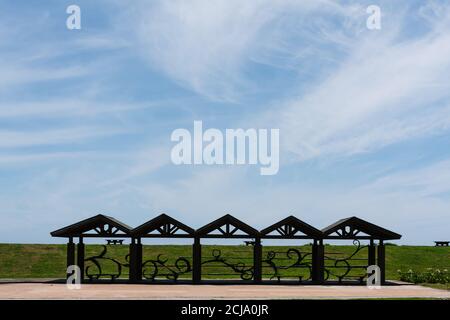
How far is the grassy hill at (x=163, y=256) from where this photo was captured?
38.3 m

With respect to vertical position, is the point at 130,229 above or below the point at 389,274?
above

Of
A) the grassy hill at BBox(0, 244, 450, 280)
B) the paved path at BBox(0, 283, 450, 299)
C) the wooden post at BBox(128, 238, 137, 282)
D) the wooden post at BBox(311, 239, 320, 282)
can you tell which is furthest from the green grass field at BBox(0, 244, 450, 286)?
the paved path at BBox(0, 283, 450, 299)

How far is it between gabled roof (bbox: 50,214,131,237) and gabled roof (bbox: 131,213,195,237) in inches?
22.4

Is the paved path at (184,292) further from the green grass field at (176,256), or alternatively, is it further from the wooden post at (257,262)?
the green grass field at (176,256)

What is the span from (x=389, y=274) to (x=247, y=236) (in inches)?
559

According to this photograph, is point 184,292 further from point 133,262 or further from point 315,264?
point 315,264

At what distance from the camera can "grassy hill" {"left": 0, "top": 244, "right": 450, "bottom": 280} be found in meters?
38.3

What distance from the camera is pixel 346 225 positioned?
2884cm

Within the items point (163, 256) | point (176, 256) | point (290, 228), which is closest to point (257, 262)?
point (290, 228)

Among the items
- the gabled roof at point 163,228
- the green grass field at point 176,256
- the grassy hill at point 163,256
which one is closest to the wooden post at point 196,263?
the gabled roof at point 163,228

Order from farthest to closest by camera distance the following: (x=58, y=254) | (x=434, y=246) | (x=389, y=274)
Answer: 1. (x=434, y=246)
2. (x=58, y=254)
3. (x=389, y=274)

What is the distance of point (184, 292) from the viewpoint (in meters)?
23.2
